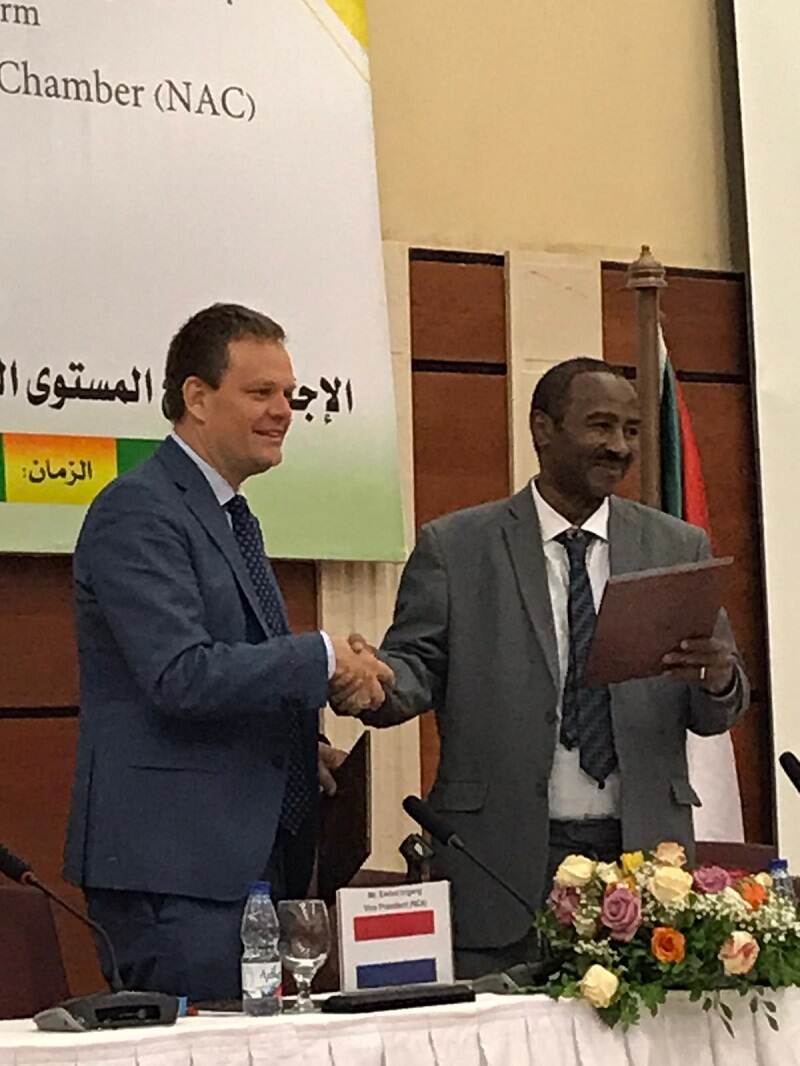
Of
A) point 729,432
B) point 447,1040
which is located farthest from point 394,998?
point 729,432

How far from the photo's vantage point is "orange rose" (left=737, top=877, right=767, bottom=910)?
9.93 ft

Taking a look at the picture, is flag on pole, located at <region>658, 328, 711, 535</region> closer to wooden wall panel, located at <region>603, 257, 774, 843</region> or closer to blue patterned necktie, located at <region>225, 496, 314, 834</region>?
wooden wall panel, located at <region>603, 257, 774, 843</region>

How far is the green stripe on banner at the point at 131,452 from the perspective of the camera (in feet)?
16.0

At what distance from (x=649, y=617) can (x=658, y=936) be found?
55cm

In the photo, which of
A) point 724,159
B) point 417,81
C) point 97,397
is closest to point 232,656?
point 97,397

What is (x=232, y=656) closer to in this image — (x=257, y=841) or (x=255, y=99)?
(x=257, y=841)

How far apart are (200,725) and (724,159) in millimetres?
3589

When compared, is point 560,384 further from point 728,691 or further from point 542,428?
point 728,691

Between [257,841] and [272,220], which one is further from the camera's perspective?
[272,220]

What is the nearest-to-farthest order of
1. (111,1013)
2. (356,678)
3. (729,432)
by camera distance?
(111,1013)
(356,678)
(729,432)

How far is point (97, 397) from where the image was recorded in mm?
4895

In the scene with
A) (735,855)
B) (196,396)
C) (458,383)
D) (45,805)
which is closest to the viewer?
(196,396)

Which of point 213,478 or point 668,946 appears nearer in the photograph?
point 668,946

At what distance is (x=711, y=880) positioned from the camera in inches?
118
